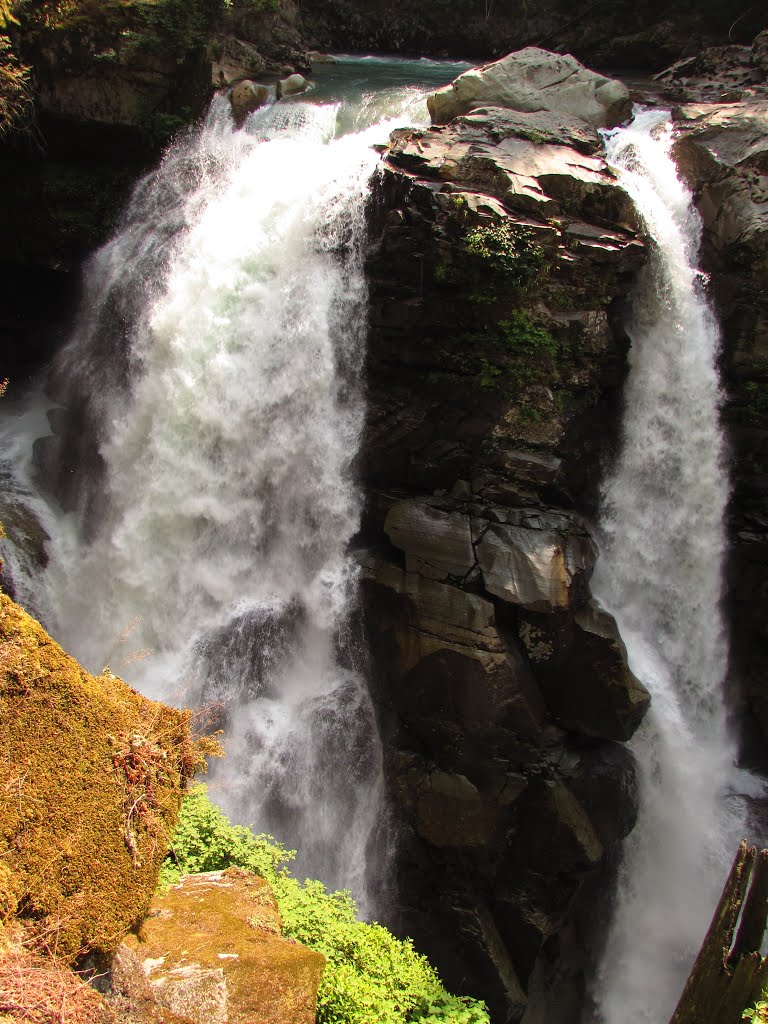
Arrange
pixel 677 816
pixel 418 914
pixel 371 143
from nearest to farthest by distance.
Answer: pixel 418 914 → pixel 677 816 → pixel 371 143

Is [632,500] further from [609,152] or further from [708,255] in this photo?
[609,152]

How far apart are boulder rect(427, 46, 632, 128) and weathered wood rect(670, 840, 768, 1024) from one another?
10736 millimetres

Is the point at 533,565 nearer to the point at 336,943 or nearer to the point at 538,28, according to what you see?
the point at 336,943

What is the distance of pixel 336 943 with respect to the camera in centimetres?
522

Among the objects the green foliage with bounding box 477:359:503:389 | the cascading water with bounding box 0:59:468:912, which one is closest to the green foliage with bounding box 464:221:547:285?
the green foliage with bounding box 477:359:503:389

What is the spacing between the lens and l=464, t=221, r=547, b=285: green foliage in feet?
29.6

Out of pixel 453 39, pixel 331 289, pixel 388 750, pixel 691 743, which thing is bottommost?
pixel 388 750

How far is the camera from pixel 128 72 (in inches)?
504

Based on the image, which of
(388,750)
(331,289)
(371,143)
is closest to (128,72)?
(371,143)

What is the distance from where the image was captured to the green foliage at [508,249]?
9.02 meters

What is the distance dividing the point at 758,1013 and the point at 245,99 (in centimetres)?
1443

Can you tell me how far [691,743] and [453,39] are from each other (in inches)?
692

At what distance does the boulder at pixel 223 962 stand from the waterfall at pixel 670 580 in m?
6.71

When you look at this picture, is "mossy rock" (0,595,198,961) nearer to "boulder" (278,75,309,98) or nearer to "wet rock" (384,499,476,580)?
Result: "wet rock" (384,499,476,580)
